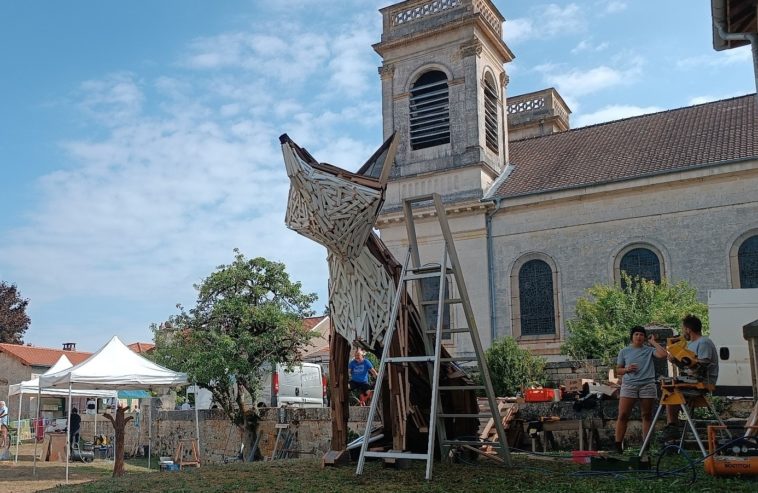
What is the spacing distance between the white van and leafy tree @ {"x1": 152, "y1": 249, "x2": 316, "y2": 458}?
2.72m

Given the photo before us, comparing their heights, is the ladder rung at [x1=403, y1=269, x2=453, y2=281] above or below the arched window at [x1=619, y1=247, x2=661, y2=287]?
below

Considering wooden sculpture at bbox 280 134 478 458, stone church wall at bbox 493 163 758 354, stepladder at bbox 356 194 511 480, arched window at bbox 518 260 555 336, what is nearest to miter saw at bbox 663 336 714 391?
stepladder at bbox 356 194 511 480

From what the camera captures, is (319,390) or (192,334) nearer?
(192,334)

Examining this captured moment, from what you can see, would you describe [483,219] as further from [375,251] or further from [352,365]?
[375,251]

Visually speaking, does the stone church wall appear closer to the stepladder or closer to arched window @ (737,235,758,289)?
arched window @ (737,235,758,289)

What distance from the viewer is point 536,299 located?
90.7ft

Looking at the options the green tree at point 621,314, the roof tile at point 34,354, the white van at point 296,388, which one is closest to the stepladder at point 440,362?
the green tree at point 621,314

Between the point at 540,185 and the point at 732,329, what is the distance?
12.1m

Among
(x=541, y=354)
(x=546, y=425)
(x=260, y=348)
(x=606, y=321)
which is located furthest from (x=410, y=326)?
(x=541, y=354)

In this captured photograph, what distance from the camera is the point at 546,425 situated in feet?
41.5

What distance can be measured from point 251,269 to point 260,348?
2.23m

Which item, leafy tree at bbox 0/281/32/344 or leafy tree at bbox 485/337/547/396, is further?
leafy tree at bbox 0/281/32/344

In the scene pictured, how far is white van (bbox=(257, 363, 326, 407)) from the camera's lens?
81.9 feet

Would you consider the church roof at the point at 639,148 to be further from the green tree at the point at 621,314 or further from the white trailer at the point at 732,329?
the white trailer at the point at 732,329
